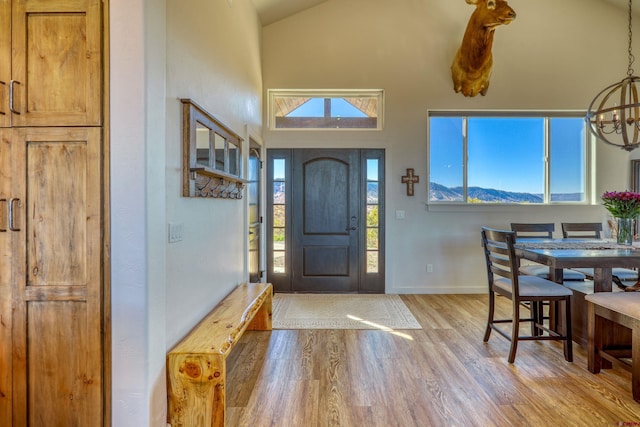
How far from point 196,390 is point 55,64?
1.81 m

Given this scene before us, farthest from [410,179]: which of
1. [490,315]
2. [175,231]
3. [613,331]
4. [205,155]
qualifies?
[175,231]

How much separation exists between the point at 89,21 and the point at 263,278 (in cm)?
350

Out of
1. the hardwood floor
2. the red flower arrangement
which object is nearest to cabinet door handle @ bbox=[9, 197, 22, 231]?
the hardwood floor

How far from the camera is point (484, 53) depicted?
406 centimetres

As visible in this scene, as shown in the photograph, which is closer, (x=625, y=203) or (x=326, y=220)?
(x=625, y=203)

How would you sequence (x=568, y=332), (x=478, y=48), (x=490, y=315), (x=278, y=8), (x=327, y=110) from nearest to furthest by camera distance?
(x=568, y=332) < (x=490, y=315) < (x=478, y=48) < (x=278, y=8) < (x=327, y=110)

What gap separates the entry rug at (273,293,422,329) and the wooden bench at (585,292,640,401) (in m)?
1.40

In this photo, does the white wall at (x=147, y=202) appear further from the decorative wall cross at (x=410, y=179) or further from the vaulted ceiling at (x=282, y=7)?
the decorative wall cross at (x=410, y=179)

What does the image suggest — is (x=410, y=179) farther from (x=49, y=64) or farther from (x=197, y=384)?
(x=49, y=64)

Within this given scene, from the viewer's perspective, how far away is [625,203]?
2.95 m

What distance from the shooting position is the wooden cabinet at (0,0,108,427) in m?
1.62

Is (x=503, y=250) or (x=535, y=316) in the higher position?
(x=503, y=250)

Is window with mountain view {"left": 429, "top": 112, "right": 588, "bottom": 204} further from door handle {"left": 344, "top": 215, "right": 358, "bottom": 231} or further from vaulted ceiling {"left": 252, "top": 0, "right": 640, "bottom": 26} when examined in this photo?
vaulted ceiling {"left": 252, "top": 0, "right": 640, "bottom": 26}

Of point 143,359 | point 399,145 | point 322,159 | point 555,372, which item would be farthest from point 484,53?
point 143,359
